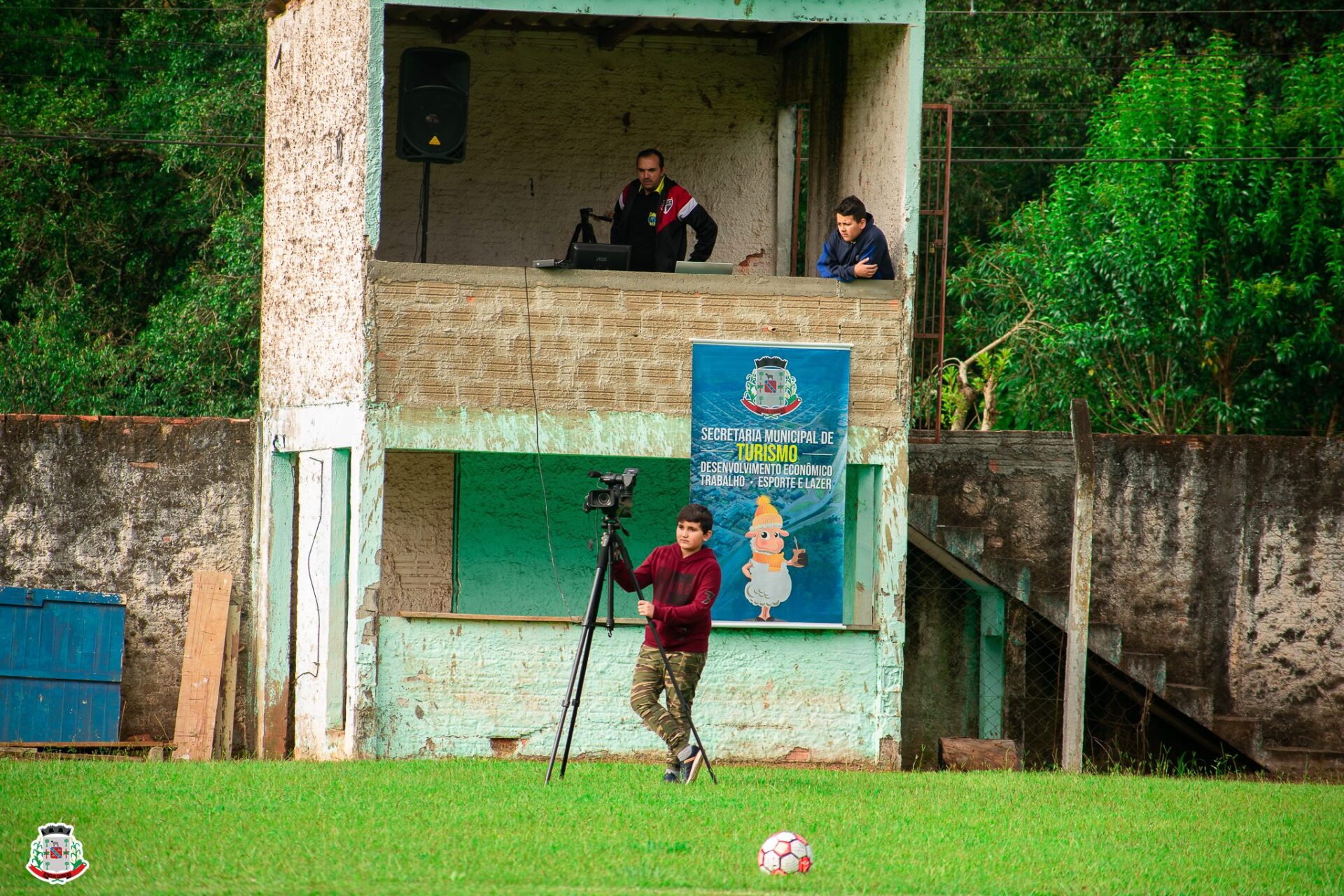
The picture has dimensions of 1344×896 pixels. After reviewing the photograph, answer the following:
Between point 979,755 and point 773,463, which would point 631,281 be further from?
point 979,755

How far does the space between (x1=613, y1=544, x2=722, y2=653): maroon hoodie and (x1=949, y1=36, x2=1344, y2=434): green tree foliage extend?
31.8 ft

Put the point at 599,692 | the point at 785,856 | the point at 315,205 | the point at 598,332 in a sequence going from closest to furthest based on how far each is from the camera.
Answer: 1. the point at 785,856
2. the point at 599,692
3. the point at 598,332
4. the point at 315,205

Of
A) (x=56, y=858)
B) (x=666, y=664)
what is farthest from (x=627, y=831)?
(x=56, y=858)

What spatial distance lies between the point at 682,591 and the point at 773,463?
2.74 m

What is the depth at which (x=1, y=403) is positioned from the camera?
60.1 ft

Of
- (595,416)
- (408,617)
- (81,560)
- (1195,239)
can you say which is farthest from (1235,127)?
(81,560)

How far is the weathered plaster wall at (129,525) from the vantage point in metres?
12.9

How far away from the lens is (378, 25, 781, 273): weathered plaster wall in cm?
1462

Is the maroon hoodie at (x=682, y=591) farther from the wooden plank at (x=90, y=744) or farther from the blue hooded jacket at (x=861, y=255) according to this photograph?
the wooden plank at (x=90, y=744)

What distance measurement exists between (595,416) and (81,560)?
4.50 metres

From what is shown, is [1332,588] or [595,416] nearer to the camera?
[595,416]

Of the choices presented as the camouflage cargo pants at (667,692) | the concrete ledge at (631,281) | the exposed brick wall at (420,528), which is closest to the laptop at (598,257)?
the concrete ledge at (631,281)

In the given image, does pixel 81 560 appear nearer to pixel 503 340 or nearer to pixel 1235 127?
pixel 503 340

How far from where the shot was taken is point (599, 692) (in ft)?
37.6
